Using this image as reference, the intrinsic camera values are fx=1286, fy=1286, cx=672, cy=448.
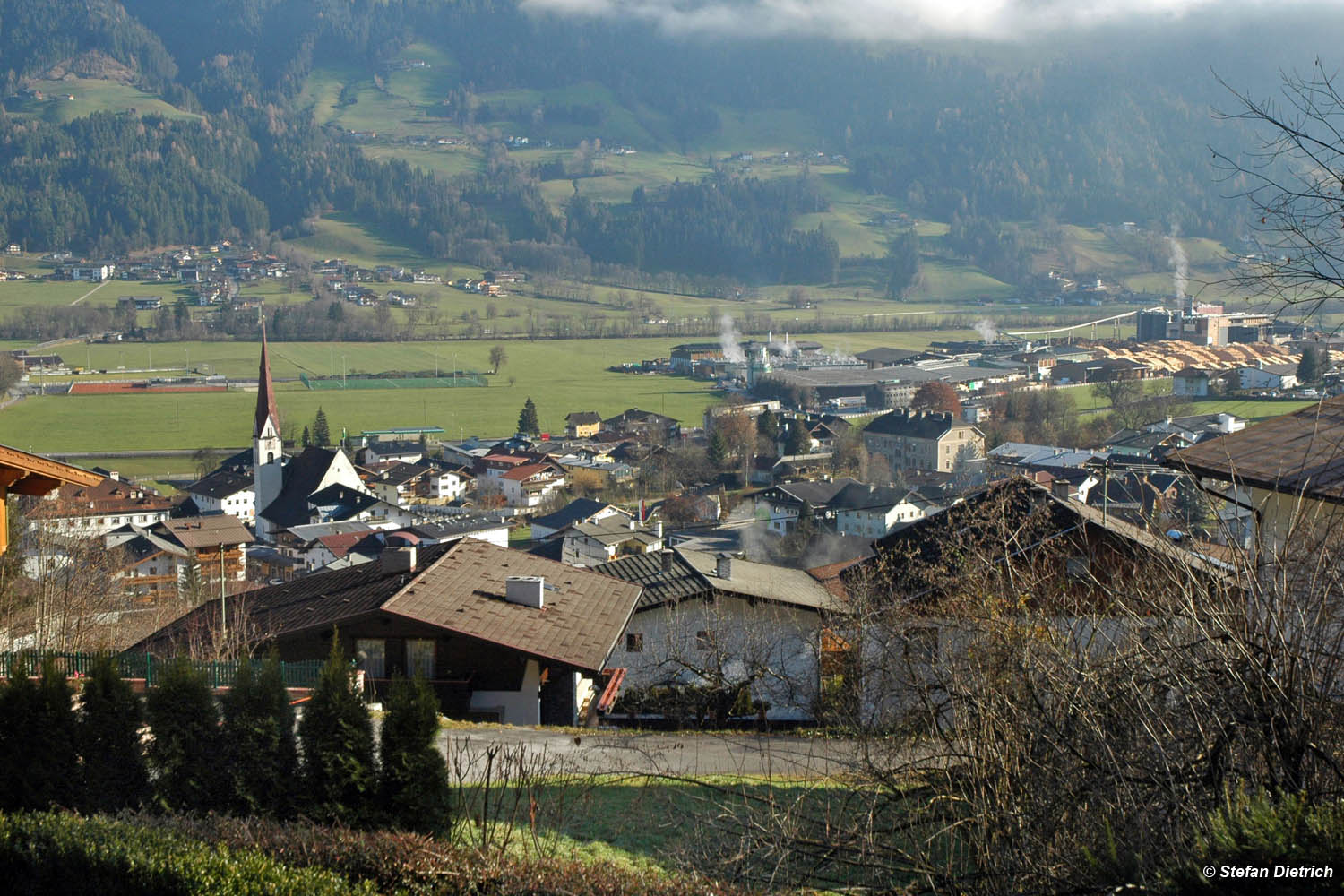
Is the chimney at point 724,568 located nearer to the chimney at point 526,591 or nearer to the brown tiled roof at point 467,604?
the brown tiled roof at point 467,604

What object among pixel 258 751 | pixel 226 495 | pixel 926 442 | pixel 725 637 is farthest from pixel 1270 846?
pixel 926 442

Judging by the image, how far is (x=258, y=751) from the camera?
5590mm

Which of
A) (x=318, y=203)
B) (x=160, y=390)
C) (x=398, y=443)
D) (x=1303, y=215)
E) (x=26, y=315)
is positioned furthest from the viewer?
(x=318, y=203)

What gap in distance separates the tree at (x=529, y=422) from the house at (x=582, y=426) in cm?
150

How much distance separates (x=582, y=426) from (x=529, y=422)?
8.99 feet

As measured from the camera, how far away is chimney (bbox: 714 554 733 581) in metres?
15.3

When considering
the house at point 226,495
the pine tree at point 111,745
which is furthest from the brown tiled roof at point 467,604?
the house at point 226,495

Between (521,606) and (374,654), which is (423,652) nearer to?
(374,654)

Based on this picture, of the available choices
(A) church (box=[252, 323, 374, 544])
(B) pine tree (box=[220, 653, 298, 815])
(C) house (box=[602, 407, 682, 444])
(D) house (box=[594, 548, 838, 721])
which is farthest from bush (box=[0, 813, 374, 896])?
(C) house (box=[602, 407, 682, 444])

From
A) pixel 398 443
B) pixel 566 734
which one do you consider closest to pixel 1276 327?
pixel 398 443

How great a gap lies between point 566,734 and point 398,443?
50.1 m

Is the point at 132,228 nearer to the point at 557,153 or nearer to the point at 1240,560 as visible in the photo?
the point at 557,153

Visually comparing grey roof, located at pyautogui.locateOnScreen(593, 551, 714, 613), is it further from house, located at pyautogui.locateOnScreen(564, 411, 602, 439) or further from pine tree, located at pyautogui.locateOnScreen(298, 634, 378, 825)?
house, located at pyautogui.locateOnScreen(564, 411, 602, 439)

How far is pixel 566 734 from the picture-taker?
8922mm
